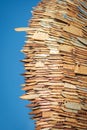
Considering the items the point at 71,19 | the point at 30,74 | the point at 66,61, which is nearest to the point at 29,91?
the point at 30,74

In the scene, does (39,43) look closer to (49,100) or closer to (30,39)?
(30,39)

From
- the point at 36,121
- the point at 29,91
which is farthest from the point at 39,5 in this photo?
the point at 36,121

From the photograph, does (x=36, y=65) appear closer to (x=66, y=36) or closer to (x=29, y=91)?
(x=29, y=91)

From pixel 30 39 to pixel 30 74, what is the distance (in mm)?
268

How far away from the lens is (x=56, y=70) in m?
1.85

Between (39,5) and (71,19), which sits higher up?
(39,5)

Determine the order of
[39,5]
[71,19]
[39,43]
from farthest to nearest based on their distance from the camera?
[39,5]
[71,19]
[39,43]

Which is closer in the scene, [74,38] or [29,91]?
[29,91]

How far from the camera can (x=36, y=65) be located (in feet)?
6.08

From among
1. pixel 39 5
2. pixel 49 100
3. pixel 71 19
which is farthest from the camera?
pixel 39 5

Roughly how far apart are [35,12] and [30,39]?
0.28 meters

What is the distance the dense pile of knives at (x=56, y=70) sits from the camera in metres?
1.79

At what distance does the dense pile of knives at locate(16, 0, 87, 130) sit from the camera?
179cm

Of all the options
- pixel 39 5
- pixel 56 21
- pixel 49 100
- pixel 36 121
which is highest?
pixel 39 5
